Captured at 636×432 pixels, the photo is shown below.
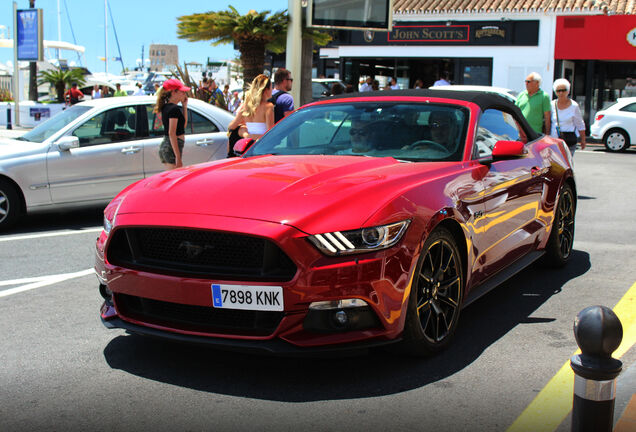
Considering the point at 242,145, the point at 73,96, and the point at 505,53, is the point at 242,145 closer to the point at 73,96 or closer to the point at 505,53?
the point at 505,53

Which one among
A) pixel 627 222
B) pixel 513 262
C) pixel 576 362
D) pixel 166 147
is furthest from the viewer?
pixel 627 222

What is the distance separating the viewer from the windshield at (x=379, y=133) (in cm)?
501

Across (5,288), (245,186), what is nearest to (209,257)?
(245,186)

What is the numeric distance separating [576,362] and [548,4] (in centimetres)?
2928

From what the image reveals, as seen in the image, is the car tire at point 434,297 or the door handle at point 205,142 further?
the door handle at point 205,142

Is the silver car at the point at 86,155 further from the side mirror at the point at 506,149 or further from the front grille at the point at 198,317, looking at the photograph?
the side mirror at the point at 506,149

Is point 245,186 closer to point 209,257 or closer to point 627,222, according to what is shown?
point 209,257

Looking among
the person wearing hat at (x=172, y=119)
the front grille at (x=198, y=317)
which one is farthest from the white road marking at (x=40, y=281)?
the person wearing hat at (x=172, y=119)

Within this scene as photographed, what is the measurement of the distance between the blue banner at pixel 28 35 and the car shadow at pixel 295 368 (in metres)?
23.9

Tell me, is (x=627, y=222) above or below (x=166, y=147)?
below

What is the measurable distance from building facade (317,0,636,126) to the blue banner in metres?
13.7

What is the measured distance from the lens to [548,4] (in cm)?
2944

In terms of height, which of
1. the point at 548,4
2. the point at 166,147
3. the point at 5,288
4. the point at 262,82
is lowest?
the point at 5,288

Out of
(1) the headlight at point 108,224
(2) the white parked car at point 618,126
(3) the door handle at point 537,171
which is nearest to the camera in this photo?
(1) the headlight at point 108,224
